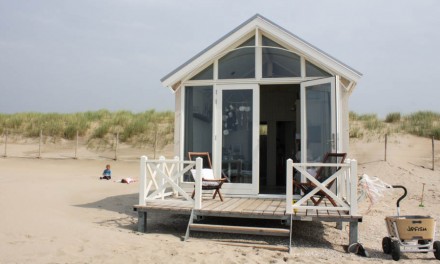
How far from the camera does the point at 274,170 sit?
11.9 meters

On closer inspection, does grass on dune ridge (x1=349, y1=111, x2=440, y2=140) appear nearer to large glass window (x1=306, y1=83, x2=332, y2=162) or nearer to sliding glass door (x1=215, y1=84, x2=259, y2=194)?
large glass window (x1=306, y1=83, x2=332, y2=162)

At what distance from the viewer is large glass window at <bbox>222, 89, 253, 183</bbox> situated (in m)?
7.85

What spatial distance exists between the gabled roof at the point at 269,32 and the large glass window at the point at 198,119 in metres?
0.41

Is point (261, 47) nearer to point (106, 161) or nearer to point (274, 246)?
point (274, 246)

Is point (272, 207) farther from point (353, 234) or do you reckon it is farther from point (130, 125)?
point (130, 125)

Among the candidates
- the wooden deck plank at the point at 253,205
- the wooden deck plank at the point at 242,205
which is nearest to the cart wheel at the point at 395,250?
the wooden deck plank at the point at 253,205

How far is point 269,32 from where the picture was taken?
7793 mm

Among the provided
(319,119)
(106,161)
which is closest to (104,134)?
(106,161)

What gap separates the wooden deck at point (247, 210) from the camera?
5949 mm

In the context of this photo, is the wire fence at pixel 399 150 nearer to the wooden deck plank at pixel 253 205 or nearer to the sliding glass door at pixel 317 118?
the sliding glass door at pixel 317 118

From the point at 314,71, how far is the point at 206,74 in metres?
1.98

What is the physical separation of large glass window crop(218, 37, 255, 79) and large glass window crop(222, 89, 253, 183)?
0.31 metres

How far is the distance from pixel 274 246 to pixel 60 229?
9.83 ft

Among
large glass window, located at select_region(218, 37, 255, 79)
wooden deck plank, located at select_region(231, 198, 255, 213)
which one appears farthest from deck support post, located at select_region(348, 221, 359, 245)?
large glass window, located at select_region(218, 37, 255, 79)
